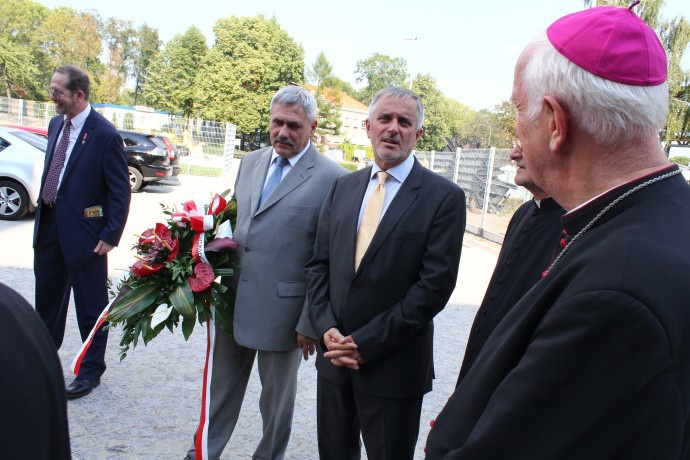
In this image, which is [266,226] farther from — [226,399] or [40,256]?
[40,256]

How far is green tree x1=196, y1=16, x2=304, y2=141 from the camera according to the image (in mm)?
54219

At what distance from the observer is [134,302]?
9.96 feet

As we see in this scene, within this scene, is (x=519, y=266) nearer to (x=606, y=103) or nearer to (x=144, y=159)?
(x=606, y=103)

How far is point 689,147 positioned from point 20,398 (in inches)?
1475

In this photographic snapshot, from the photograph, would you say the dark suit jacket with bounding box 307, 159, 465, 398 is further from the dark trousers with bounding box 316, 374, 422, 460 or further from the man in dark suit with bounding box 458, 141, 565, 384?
the man in dark suit with bounding box 458, 141, 565, 384

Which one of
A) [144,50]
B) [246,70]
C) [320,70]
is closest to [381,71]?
[320,70]

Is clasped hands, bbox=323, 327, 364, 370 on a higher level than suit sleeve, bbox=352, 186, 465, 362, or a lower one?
lower

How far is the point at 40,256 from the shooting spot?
4.06 metres

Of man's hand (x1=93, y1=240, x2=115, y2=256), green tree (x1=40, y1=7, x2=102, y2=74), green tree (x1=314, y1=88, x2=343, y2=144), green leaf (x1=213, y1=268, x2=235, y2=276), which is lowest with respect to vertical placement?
man's hand (x1=93, y1=240, x2=115, y2=256)

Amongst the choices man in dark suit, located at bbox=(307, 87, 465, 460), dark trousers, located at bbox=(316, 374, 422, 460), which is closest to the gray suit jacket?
man in dark suit, located at bbox=(307, 87, 465, 460)

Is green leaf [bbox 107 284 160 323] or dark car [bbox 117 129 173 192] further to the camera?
dark car [bbox 117 129 173 192]

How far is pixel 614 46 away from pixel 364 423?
6.84 feet

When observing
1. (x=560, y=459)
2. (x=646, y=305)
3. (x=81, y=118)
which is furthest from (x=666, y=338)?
(x=81, y=118)

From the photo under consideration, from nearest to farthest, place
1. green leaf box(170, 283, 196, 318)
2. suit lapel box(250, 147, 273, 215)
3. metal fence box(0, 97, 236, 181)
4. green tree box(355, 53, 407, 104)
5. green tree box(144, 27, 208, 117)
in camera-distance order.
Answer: green leaf box(170, 283, 196, 318)
suit lapel box(250, 147, 273, 215)
metal fence box(0, 97, 236, 181)
green tree box(144, 27, 208, 117)
green tree box(355, 53, 407, 104)
